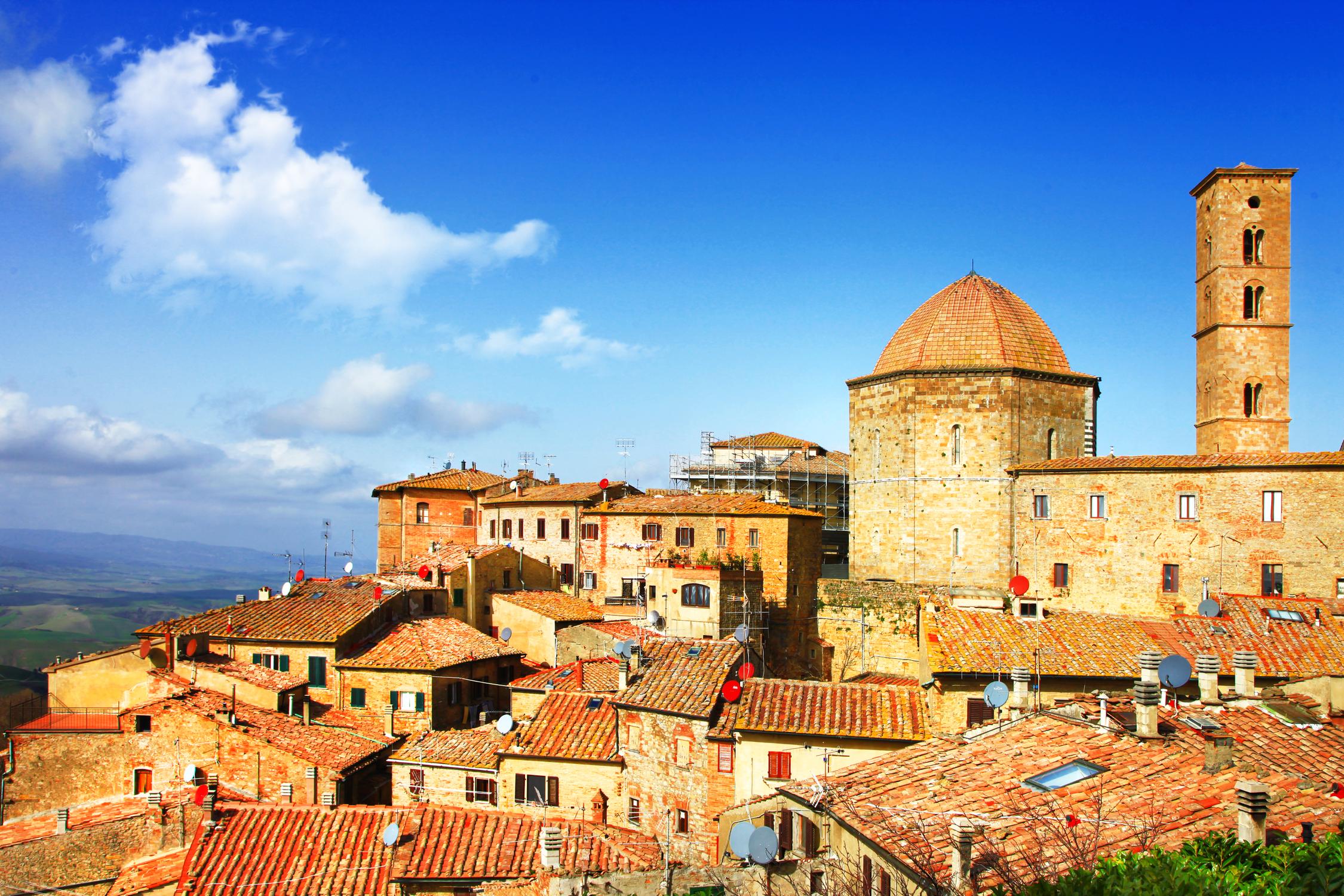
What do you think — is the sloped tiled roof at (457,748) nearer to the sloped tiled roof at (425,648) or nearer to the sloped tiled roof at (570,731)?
the sloped tiled roof at (570,731)

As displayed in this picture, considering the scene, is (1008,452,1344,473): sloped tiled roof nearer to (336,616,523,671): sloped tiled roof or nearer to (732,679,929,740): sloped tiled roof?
(732,679,929,740): sloped tiled roof

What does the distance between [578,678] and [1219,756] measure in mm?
18217

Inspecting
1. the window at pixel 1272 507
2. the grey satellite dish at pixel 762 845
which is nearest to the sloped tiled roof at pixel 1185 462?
the window at pixel 1272 507

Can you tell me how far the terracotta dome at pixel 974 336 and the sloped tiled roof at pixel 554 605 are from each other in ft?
45.7

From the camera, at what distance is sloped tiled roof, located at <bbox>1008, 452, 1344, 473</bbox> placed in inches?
1158

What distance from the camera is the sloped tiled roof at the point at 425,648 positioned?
30.2 meters

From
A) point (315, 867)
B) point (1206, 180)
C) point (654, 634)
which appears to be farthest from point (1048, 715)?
point (1206, 180)

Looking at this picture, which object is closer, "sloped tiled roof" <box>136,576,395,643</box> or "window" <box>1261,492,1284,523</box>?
"window" <box>1261,492,1284,523</box>

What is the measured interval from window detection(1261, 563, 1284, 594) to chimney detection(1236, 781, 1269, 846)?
22499mm

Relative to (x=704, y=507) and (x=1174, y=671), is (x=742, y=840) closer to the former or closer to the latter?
(x=1174, y=671)

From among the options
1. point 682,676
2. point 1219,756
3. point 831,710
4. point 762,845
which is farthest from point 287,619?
point 1219,756

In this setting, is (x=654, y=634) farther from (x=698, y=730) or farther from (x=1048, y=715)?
(x=1048, y=715)

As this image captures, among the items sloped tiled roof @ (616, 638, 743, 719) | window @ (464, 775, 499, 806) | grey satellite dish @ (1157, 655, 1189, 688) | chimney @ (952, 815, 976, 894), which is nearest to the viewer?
chimney @ (952, 815, 976, 894)

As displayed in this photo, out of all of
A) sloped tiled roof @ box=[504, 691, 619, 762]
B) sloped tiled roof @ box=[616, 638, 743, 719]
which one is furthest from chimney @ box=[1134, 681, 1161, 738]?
sloped tiled roof @ box=[504, 691, 619, 762]
